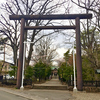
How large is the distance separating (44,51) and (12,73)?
77.5 ft

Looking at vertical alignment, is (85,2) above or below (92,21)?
above

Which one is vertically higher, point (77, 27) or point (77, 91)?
point (77, 27)

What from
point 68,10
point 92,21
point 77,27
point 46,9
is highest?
point 46,9

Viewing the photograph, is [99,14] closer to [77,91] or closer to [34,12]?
[77,91]

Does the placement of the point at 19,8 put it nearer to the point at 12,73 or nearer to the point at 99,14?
the point at 12,73

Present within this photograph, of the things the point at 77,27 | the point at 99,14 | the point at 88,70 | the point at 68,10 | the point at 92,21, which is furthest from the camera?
the point at 68,10

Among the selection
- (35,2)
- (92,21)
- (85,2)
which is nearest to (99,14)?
(92,21)

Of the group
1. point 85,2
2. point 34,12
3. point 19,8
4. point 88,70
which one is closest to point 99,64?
point 88,70

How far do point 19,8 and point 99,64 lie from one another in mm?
15620

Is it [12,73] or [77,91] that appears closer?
[77,91]

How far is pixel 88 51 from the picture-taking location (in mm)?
18562

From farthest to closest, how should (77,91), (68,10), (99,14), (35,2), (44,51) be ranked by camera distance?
(44,51) → (35,2) → (68,10) → (99,14) → (77,91)

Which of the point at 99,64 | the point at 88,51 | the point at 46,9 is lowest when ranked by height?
the point at 99,64

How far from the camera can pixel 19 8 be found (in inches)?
896
